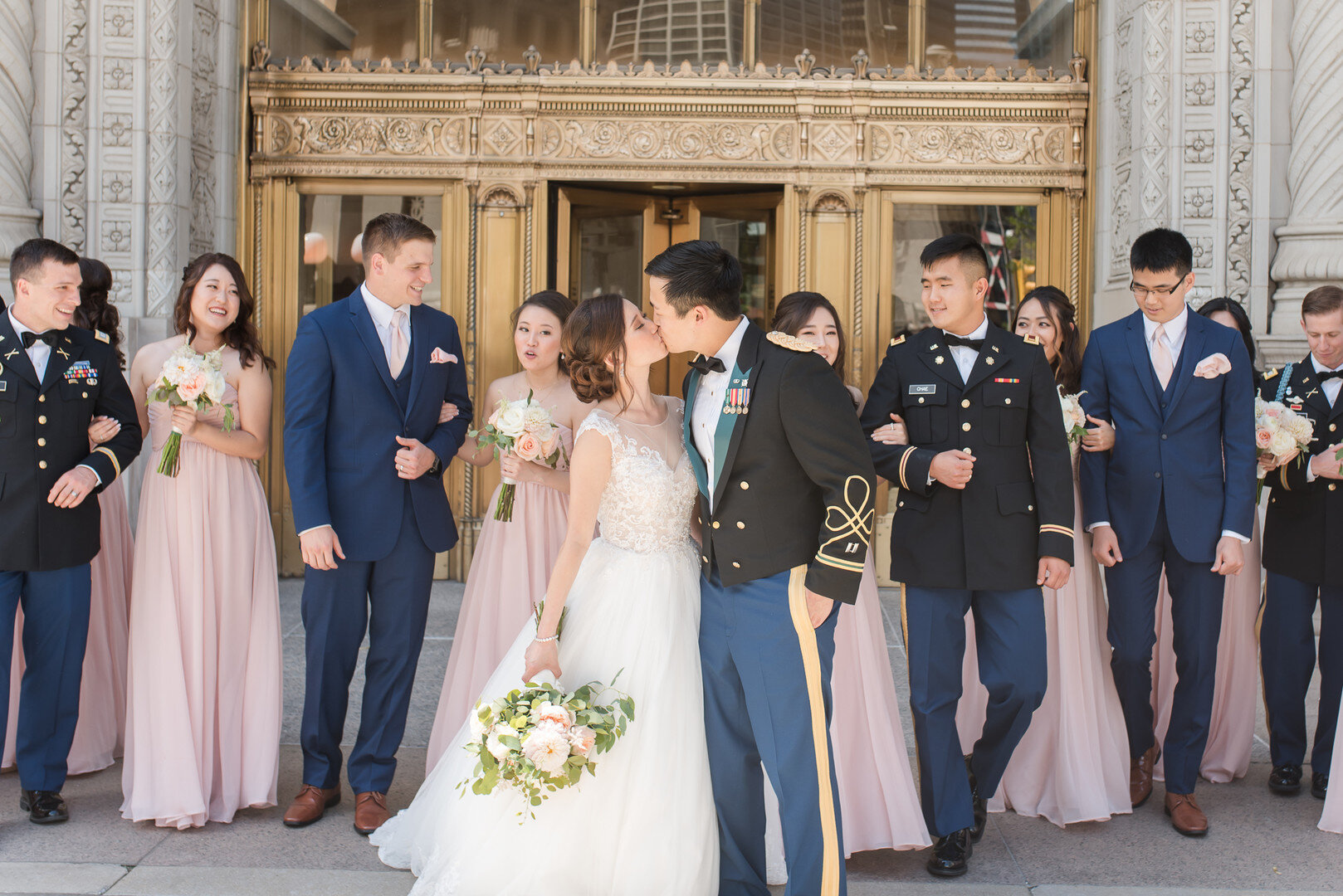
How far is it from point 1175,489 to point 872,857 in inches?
72.6

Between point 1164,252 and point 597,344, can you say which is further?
point 1164,252

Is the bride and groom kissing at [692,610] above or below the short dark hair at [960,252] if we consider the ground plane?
below

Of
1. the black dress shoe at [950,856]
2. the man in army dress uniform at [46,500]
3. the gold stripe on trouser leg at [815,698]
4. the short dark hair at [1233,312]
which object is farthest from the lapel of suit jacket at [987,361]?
the man in army dress uniform at [46,500]

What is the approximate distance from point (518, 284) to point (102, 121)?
281 cm

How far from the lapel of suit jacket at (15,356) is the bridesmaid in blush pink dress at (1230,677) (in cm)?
474

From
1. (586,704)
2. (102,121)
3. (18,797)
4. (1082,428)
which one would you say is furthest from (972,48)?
(18,797)

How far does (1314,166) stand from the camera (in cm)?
691

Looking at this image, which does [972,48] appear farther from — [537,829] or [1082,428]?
[537,829]

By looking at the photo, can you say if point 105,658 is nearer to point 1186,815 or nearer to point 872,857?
point 872,857

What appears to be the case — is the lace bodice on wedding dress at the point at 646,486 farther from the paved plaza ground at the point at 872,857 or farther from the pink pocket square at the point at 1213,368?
the pink pocket square at the point at 1213,368

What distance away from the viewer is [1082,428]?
4.59 metres

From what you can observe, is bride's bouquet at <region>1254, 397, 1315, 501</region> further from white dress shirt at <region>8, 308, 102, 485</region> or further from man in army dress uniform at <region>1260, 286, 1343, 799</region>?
white dress shirt at <region>8, 308, 102, 485</region>

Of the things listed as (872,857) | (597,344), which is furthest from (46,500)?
(872,857)

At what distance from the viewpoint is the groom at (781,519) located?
3.21 meters
